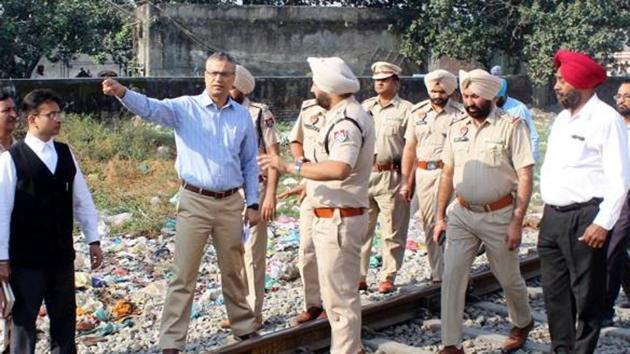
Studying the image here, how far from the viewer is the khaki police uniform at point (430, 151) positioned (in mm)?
7355

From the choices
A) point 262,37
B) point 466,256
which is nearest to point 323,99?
point 466,256

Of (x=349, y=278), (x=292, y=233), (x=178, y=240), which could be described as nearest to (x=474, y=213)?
(x=349, y=278)

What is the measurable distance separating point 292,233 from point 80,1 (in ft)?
47.8

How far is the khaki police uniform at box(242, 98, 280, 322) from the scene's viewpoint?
6.41m

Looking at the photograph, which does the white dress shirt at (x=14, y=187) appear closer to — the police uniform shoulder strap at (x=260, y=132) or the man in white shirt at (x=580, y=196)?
the police uniform shoulder strap at (x=260, y=132)

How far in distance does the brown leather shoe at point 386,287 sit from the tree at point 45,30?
1563 centimetres

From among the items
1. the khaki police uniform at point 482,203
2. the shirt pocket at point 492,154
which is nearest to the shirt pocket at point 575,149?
the khaki police uniform at point 482,203

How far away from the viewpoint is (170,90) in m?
16.9

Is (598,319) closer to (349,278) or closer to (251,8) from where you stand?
(349,278)

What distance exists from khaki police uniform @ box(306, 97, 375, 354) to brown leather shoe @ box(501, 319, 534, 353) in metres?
1.27

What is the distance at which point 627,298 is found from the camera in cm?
727

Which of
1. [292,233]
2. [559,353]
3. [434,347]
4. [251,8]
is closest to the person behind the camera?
[559,353]

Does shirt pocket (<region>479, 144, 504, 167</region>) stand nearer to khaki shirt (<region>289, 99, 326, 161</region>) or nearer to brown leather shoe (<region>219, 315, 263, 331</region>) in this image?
khaki shirt (<region>289, 99, 326, 161</region>)

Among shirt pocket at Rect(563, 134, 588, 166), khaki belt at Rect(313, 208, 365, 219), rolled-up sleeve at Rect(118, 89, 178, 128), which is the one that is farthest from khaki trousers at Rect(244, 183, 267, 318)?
shirt pocket at Rect(563, 134, 588, 166)
